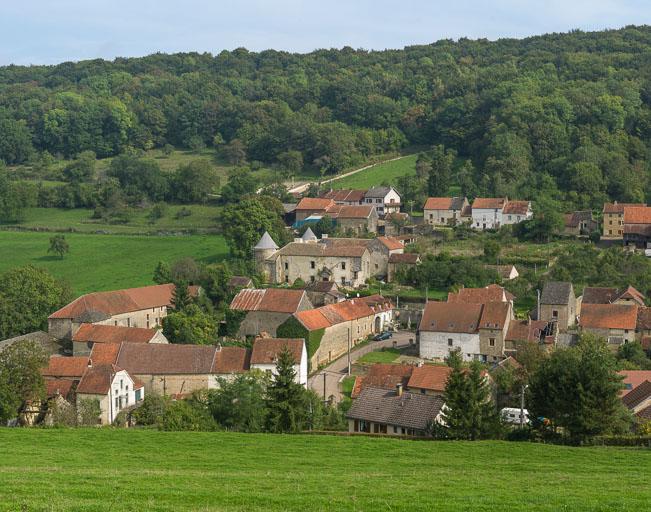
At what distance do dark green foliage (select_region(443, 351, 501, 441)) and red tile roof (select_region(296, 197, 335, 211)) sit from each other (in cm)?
4763

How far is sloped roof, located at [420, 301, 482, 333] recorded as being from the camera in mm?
45175

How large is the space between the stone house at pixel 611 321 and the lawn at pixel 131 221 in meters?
39.8

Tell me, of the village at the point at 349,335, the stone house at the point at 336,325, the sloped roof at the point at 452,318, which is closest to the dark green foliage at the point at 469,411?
the village at the point at 349,335

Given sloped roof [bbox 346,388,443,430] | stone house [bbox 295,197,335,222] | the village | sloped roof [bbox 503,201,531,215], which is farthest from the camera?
stone house [bbox 295,197,335,222]

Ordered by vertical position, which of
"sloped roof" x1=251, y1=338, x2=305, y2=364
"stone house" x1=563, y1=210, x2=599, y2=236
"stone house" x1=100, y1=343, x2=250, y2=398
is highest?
"stone house" x1=563, y1=210, x2=599, y2=236

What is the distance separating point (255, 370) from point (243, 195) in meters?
46.2

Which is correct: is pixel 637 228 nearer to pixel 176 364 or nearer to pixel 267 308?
pixel 267 308

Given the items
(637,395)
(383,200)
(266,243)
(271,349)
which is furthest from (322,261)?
(637,395)

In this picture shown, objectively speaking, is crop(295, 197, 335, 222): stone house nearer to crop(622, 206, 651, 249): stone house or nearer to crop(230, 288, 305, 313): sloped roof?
crop(230, 288, 305, 313): sloped roof

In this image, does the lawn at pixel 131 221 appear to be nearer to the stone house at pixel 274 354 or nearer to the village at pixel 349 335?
the village at pixel 349 335

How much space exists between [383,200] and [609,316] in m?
34.6

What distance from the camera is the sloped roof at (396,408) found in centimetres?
2994

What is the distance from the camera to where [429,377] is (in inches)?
1407

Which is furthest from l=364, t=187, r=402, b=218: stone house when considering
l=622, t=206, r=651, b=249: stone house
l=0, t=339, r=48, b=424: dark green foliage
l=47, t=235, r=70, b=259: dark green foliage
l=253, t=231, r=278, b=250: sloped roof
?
l=0, t=339, r=48, b=424: dark green foliage
